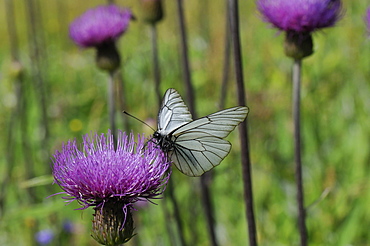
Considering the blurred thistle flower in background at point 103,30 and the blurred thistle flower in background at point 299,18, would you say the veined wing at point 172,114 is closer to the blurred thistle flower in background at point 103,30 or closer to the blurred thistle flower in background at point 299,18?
the blurred thistle flower in background at point 299,18

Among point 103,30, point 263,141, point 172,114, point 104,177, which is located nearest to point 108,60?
point 103,30

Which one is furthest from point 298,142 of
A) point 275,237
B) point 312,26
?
point 275,237

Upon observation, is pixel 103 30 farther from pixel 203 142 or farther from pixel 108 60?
pixel 203 142

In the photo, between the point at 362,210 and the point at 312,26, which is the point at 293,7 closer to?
the point at 312,26

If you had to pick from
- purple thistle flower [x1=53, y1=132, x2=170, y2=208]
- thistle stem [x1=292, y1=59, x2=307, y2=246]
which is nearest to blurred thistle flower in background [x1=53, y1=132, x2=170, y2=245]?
purple thistle flower [x1=53, y1=132, x2=170, y2=208]

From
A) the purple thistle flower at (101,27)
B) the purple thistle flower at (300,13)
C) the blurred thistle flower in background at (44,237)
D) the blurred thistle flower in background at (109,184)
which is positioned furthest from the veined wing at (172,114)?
the blurred thistle flower in background at (44,237)

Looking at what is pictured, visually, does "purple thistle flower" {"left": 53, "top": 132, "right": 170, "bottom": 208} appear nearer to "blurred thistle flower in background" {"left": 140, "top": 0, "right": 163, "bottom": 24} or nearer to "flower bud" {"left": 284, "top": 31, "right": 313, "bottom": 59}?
"flower bud" {"left": 284, "top": 31, "right": 313, "bottom": 59}
